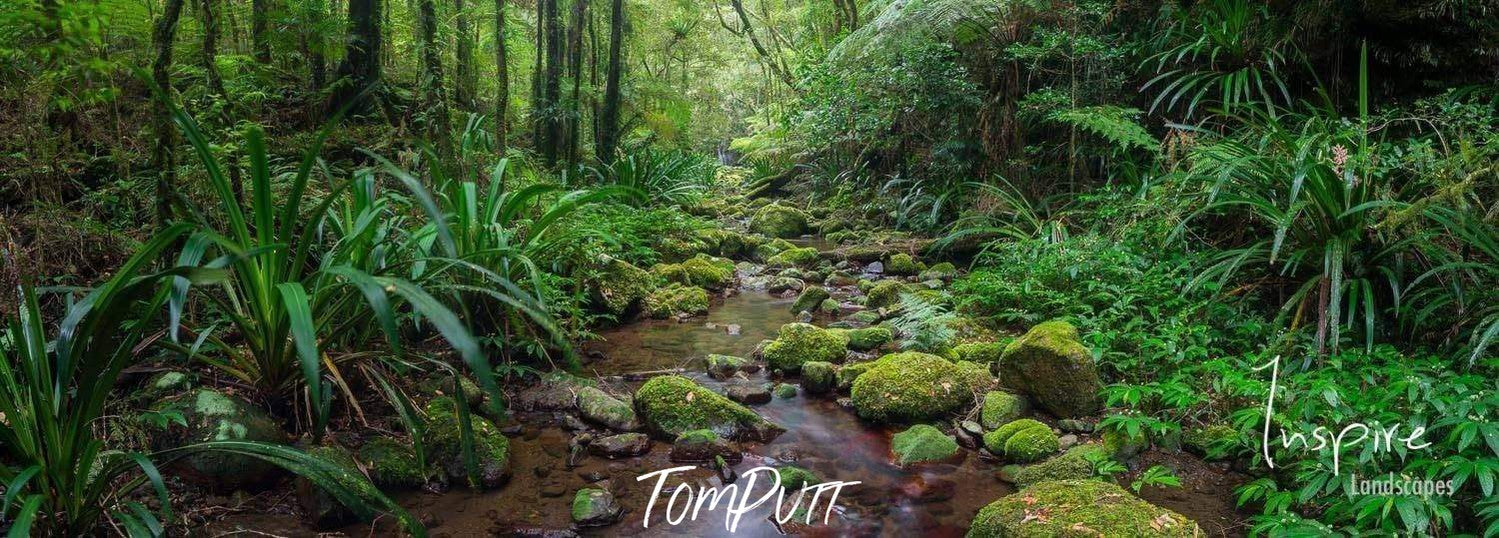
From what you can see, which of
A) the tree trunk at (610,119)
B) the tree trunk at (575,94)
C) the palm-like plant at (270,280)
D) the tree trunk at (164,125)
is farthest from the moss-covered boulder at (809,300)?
the tree trunk at (610,119)

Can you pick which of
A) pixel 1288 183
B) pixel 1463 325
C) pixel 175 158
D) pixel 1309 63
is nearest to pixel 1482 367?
pixel 1463 325

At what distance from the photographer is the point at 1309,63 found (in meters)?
4.40

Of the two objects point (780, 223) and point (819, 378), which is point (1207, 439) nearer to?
point (819, 378)

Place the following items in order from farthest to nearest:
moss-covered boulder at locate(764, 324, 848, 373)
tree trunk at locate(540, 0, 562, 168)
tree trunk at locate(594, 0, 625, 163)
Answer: tree trunk at locate(594, 0, 625, 163) < tree trunk at locate(540, 0, 562, 168) < moss-covered boulder at locate(764, 324, 848, 373)

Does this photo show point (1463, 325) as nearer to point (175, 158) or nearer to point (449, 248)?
point (449, 248)

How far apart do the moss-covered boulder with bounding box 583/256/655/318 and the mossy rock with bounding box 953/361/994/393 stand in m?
2.18

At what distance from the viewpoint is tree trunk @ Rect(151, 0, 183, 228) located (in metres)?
2.67

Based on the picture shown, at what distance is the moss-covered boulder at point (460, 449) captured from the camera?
2.47 meters

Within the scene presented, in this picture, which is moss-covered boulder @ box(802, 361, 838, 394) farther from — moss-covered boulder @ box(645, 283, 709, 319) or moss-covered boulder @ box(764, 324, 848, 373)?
moss-covered boulder @ box(645, 283, 709, 319)

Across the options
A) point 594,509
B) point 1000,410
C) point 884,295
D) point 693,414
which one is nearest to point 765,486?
point 693,414

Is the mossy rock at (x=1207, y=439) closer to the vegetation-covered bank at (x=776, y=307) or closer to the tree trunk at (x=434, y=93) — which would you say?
the vegetation-covered bank at (x=776, y=307)

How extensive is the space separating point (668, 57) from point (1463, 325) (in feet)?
51.3

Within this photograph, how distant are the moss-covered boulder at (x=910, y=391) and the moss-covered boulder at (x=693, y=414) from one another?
44 cm

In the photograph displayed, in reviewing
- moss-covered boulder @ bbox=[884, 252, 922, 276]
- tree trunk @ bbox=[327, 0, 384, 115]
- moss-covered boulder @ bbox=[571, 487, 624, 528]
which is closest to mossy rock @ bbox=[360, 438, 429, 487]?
moss-covered boulder @ bbox=[571, 487, 624, 528]
